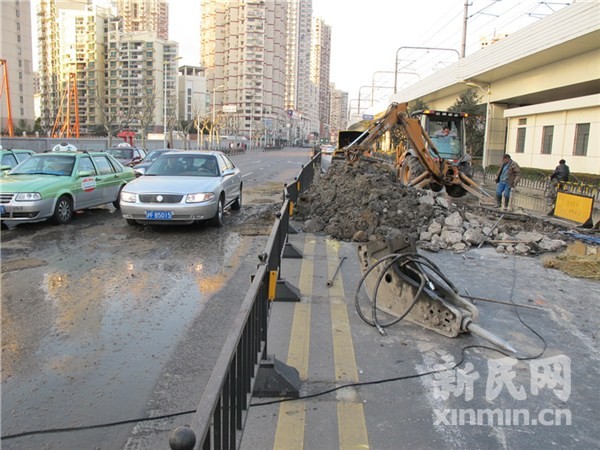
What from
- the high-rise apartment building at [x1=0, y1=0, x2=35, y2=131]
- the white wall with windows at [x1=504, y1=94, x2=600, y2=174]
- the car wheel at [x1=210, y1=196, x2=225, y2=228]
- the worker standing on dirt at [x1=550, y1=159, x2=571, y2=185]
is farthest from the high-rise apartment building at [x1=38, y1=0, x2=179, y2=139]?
the car wheel at [x1=210, y1=196, x2=225, y2=228]

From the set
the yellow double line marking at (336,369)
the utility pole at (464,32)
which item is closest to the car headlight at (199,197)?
the yellow double line marking at (336,369)

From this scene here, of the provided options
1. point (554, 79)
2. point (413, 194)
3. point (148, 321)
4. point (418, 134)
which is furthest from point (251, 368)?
point (554, 79)

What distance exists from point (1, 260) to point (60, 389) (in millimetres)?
4694

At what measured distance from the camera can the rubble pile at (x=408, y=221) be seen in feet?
31.4

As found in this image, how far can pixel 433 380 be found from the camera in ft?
13.7

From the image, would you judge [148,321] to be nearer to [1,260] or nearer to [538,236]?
[1,260]

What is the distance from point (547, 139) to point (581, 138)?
3.10 metres

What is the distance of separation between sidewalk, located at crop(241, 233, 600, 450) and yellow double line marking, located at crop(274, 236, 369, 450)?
1 centimetres

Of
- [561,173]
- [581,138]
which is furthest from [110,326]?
[581,138]

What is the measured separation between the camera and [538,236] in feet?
32.2

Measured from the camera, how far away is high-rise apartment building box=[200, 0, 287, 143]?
13862 cm

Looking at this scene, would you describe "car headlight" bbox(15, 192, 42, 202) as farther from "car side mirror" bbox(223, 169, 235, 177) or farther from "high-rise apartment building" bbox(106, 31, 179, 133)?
"high-rise apartment building" bbox(106, 31, 179, 133)

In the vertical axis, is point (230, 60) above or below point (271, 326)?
above

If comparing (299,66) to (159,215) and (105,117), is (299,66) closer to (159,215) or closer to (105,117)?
(105,117)
